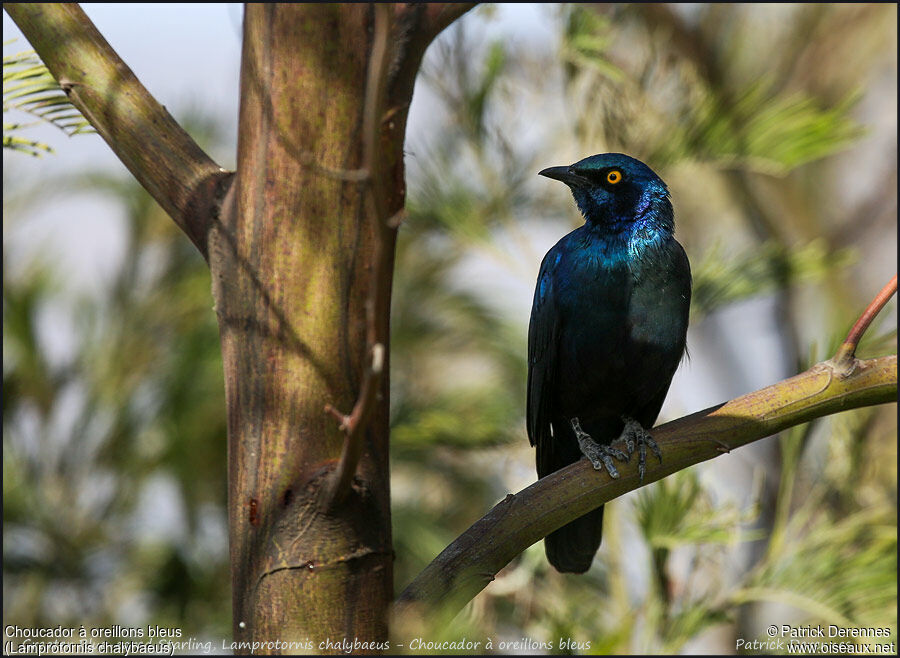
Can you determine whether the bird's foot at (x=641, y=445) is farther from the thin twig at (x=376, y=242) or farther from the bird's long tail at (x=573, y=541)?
the thin twig at (x=376, y=242)

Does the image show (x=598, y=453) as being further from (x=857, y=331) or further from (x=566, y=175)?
(x=566, y=175)

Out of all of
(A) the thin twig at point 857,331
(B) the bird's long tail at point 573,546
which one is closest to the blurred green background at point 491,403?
(B) the bird's long tail at point 573,546

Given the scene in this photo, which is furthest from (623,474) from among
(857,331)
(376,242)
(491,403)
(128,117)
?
(491,403)

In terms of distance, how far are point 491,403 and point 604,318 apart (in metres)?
1.55

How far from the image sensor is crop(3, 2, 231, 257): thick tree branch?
1757mm

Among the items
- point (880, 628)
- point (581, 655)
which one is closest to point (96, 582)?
→ point (581, 655)

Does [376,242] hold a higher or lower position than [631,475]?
higher

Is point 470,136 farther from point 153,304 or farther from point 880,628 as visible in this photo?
point 880,628

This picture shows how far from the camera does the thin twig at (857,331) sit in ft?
5.22

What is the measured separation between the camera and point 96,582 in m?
4.18

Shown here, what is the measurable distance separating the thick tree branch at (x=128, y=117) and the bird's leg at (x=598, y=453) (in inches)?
38.4

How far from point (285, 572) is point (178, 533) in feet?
9.98

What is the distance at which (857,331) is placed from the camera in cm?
166

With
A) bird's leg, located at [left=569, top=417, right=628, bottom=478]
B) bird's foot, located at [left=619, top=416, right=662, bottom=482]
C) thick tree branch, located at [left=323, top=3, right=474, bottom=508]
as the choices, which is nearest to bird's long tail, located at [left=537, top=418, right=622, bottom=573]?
bird's leg, located at [left=569, top=417, right=628, bottom=478]
